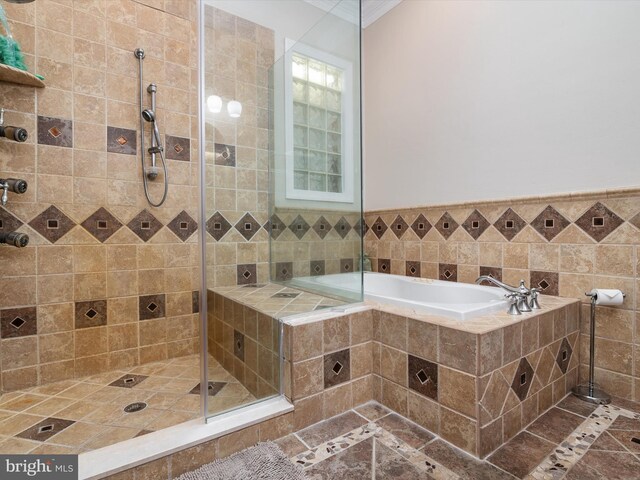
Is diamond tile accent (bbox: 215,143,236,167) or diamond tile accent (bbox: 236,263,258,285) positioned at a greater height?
diamond tile accent (bbox: 215,143,236,167)

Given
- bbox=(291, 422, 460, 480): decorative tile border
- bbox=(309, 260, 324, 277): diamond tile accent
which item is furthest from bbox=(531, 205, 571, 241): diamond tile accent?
bbox=(291, 422, 460, 480): decorative tile border

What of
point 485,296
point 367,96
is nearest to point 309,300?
point 485,296

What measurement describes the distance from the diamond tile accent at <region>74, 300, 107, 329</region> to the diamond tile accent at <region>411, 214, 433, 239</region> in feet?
7.30

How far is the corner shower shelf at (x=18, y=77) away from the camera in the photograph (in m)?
1.54

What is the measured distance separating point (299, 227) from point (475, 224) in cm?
120

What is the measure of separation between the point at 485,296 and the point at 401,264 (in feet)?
2.62

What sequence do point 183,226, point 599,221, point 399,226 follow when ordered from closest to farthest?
point 599,221 → point 183,226 → point 399,226

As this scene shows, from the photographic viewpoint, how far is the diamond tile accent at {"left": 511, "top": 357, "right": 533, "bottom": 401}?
1.29m

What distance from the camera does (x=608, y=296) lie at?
5.01 feet

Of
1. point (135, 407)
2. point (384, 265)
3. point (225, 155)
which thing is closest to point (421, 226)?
point (384, 265)

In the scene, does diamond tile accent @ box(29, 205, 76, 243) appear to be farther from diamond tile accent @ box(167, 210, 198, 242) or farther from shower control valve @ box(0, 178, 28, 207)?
diamond tile accent @ box(167, 210, 198, 242)

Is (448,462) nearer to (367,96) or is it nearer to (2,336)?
(2,336)

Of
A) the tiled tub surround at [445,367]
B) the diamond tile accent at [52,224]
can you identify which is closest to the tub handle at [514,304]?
the tiled tub surround at [445,367]

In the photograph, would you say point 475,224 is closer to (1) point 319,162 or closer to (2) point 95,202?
(1) point 319,162
